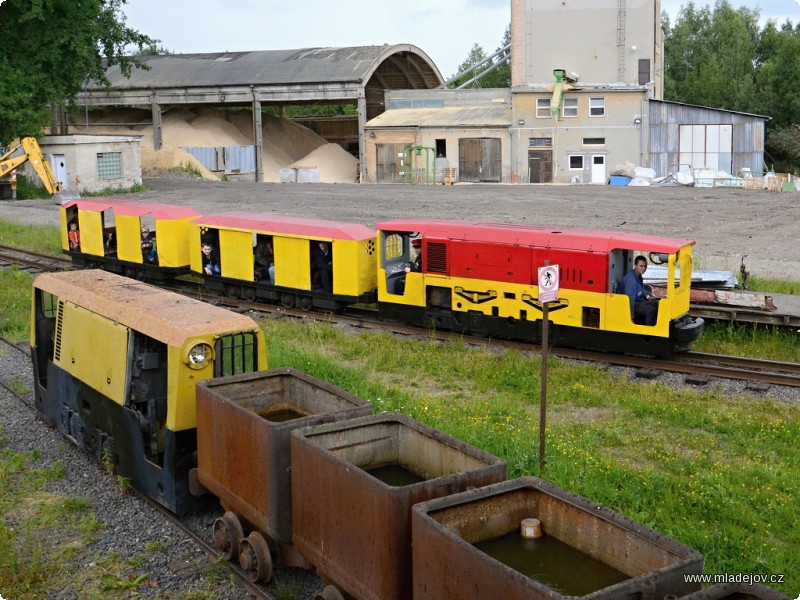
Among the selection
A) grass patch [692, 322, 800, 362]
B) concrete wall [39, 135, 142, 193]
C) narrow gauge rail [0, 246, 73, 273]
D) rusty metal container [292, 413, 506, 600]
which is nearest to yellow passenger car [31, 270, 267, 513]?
rusty metal container [292, 413, 506, 600]

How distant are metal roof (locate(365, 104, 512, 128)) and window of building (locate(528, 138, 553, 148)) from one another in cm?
162

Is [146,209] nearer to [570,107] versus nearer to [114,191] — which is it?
[114,191]

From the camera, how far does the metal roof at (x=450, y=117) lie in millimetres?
53656


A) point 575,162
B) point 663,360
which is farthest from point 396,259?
→ point 575,162

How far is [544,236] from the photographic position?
17.1 meters

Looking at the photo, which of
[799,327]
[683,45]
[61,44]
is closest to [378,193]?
[61,44]

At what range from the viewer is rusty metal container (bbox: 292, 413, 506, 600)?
6.72 m

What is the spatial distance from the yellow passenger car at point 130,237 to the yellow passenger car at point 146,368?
12352 mm

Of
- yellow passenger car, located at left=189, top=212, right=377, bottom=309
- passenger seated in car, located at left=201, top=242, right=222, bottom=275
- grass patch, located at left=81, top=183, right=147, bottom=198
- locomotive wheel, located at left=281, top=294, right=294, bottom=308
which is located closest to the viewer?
yellow passenger car, located at left=189, top=212, right=377, bottom=309

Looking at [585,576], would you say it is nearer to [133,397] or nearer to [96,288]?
[133,397]

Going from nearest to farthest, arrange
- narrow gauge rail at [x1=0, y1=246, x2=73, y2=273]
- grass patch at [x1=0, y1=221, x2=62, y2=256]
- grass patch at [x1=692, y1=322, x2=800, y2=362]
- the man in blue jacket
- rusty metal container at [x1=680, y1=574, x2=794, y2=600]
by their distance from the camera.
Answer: rusty metal container at [x1=680, y1=574, x2=794, y2=600] → the man in blue jacket → grass patch at [x1=692, y1=322, x2=800, y2=362] → narrow gauge rail at [x1=0, y1=246, x2=73, y2=273] → grass patch at [x1=0, y1=221, x2=62, y2=256]

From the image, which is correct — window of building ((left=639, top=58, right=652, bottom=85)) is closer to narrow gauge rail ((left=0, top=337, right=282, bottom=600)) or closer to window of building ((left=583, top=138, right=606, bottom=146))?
window of building ((left=583, top=138, right=606, bottom=146))

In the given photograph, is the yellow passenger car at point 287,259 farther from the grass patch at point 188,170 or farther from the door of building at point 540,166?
the grass patch at point 188,170

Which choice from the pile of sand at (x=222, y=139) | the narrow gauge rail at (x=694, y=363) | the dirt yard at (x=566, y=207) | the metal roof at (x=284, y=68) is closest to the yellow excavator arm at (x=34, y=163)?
the dirt yard at (x=566, y=207)
